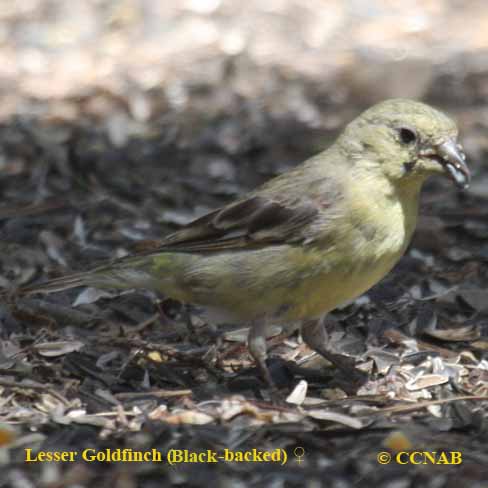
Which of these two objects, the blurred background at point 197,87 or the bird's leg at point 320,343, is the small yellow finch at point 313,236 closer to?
the bird's leg at point 320,343

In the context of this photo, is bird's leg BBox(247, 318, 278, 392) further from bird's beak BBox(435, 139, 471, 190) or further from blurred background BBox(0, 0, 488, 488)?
bird's beak BBox(435, 139, 471, 190)

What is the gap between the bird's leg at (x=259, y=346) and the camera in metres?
5.50

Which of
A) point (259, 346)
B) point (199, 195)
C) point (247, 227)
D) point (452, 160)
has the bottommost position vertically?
point (199, 195)

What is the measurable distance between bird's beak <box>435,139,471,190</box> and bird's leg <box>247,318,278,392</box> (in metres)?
1.15

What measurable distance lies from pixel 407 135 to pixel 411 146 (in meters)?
0.06

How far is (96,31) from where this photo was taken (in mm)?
10234

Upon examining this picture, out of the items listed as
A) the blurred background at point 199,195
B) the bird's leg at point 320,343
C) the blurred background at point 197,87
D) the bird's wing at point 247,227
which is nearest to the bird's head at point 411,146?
the bird's wing at point 247,227

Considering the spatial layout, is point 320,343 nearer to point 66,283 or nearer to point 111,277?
point 111,277

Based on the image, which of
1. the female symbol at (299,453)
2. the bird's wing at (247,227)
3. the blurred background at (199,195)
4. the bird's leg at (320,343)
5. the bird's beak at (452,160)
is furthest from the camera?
the bird's leg at (320,343)

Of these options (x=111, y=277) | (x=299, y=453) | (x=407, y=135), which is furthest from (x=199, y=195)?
(x=299, y=453)

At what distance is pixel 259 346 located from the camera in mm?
5512

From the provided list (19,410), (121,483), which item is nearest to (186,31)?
(19,410)

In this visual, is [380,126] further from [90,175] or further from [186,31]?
[186,31]

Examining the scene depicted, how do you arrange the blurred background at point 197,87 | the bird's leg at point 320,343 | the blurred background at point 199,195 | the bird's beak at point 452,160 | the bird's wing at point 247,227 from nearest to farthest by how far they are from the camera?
the blurred background at point 199,195
the bird's beak at point 452,160
the bird's wing at point 247,227
the bird's leg at point 320,343
the blurred background at point 197,87
